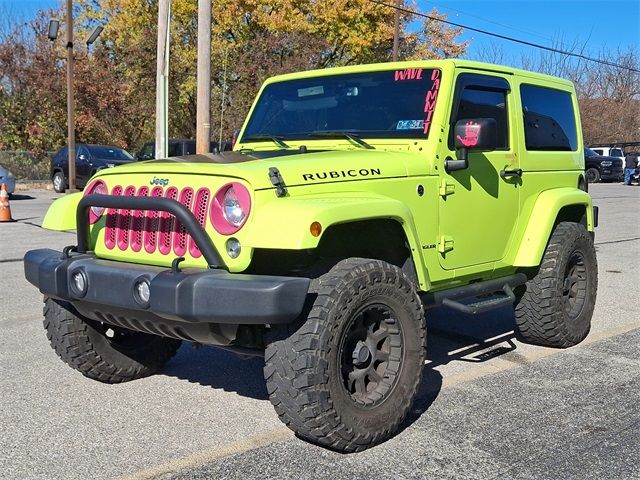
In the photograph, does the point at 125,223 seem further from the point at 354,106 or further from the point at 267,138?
the point at 354,106

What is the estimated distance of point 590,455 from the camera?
358cm

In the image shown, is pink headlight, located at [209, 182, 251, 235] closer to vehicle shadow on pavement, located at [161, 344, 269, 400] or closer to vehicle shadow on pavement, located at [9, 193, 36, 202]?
vehicle shadow on pavement, located at [161, 344, 269, 400]

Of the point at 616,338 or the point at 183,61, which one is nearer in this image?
the point at 616,338

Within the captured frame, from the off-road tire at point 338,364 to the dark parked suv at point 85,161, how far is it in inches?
792

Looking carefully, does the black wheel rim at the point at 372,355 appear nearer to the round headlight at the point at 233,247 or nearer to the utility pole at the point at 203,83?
the round headlight at the point at 233,247

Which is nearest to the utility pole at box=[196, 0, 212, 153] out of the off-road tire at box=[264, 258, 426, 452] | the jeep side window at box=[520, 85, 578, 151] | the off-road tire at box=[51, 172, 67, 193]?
the jeep side window at box=[520, 85, 578, 151]

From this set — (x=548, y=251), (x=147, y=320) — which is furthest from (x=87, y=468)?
(x=548, y=251)

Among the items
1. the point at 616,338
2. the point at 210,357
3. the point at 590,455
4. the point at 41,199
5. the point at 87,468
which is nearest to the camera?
the point at 87,468

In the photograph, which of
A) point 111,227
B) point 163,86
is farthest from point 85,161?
point 111,227

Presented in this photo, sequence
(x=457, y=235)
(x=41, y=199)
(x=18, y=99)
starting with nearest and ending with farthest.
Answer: (x=457, y=235) → (x=41, y=199) → (x=18, y=99)

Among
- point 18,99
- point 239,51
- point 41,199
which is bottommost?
point 41,199

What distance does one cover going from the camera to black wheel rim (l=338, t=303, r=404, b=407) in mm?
3662

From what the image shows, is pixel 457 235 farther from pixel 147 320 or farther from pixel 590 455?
pixel 147 320

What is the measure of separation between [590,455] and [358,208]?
1.67m
